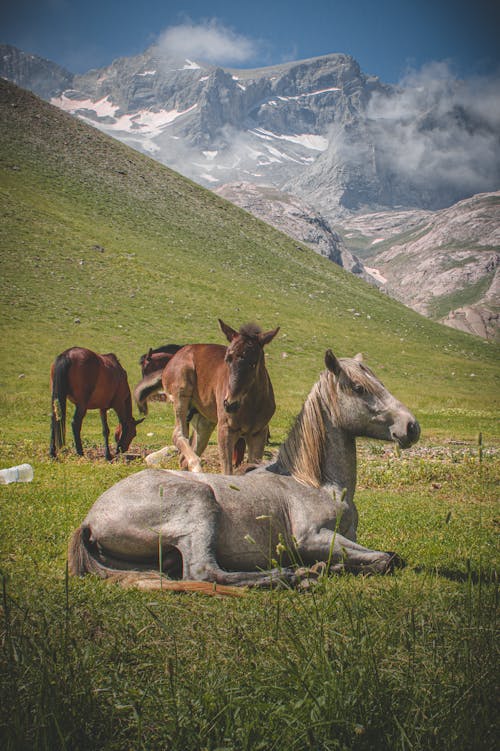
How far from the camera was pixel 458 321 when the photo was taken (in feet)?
474

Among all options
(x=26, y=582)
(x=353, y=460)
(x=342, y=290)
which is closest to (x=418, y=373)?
(x=342, y=290)

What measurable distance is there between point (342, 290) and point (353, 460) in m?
50.8

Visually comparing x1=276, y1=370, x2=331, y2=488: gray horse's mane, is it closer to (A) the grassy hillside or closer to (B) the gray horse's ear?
(B) the gray horse's ear

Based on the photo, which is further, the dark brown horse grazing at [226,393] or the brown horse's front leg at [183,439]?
the brown horse's front leg at [183,439]

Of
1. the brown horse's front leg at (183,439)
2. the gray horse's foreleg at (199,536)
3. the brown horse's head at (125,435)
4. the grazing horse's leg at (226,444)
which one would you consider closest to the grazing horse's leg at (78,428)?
the brown horse's head at (125,435)

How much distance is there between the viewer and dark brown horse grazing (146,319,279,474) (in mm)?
7285

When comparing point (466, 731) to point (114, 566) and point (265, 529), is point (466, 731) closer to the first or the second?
point (265, 529)

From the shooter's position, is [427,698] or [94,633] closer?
[427,698]

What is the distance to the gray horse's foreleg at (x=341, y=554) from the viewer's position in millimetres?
4551

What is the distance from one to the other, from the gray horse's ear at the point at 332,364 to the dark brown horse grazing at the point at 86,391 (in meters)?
8.02

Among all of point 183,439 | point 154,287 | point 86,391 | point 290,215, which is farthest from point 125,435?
point 290,215

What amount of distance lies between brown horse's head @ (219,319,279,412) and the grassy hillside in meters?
9.56

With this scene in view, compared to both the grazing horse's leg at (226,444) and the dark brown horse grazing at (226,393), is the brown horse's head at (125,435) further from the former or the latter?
the grazing horse's leg at (226,444)

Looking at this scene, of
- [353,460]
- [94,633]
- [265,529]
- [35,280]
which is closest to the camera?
[94,633]
